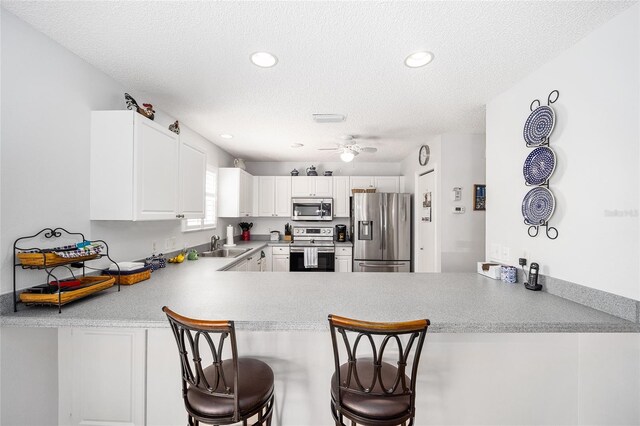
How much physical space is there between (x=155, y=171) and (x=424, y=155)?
10.8 ft

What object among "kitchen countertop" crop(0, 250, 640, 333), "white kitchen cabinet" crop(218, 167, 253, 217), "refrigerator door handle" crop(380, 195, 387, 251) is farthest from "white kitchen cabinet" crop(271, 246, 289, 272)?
"kitchen countertop" crop(0, 250, 640, 333)

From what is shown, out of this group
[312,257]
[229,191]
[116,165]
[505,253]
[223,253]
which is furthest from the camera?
[312,257]

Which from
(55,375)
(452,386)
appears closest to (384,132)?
(452,386)

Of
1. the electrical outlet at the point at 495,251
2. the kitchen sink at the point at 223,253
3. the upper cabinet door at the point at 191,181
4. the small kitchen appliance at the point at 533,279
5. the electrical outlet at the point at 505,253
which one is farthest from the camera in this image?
the kitchen sink at the point at 223,253

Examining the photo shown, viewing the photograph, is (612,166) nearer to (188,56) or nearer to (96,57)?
(188,56)

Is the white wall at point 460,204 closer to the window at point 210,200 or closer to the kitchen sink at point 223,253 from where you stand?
the kitchen sink at point 223,253

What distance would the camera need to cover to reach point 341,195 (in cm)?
493

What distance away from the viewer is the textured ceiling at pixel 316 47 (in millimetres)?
1301

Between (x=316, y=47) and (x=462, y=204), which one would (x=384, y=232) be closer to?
(x=462, y=204)

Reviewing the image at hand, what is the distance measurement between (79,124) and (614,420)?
3447 millimetres

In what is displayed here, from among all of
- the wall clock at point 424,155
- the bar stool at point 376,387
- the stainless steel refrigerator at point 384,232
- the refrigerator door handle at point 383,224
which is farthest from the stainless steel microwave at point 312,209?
the bar stool at point 376,387

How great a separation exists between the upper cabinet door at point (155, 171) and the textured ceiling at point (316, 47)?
397mm

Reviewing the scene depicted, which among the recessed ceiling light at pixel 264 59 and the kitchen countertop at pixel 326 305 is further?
the recessed ceiling light at pixel 264 59

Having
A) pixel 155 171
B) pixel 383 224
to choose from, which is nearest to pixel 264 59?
pixel 155 171
